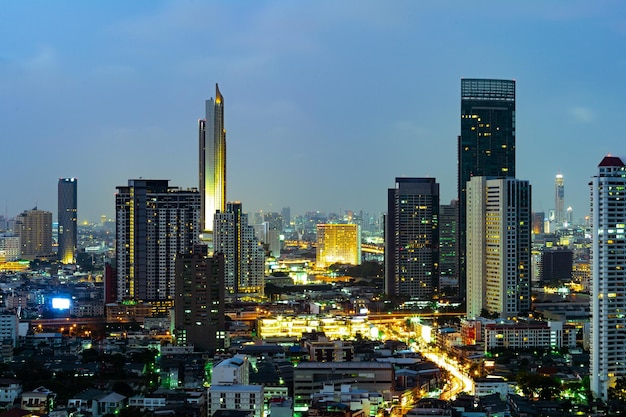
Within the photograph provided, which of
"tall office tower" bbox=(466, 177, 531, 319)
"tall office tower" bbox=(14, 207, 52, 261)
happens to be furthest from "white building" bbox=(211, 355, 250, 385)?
"tall office tower" bbox=(14, 207, 52, 261)

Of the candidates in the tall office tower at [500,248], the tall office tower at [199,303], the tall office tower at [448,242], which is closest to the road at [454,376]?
the tall office tower at [500,248]

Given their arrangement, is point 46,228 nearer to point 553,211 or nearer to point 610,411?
point 553,211

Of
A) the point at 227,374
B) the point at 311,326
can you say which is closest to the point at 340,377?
the point at 227,374

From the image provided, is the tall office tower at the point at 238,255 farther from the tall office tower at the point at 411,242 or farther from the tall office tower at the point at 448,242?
the tall office tower at the point at 448,242

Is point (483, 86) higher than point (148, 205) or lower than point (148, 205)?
higher

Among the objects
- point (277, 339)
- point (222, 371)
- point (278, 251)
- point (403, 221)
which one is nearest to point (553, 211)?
point (278, 251)

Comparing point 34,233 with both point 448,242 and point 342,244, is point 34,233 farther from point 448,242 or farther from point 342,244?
point 448,242
